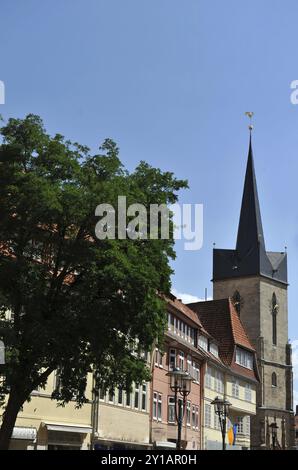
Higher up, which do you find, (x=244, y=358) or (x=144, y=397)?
(x=244, y=358)

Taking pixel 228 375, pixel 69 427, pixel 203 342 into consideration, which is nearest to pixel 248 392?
pixel 228 375

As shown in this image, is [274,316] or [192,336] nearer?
[192,336]

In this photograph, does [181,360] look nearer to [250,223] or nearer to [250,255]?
[250,255]

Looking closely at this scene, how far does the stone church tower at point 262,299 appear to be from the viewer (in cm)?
9312

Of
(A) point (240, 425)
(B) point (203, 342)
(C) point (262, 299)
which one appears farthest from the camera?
(C) point (262, 299)

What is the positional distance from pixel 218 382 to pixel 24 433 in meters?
32.0

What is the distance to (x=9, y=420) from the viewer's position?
901 inches

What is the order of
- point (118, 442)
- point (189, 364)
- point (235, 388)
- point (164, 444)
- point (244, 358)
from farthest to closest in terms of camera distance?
point (244, 358) < point (235, 388) < point (189, 364) < point (164, 444) < point (118, 442)

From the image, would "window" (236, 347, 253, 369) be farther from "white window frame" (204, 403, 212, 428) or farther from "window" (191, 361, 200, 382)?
"window" (191, 361, 200, 382)

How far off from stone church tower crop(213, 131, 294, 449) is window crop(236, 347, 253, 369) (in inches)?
732

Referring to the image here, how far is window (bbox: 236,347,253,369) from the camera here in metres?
69.7

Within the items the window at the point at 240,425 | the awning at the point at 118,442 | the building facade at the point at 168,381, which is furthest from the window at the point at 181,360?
the window at the point at 240,425
